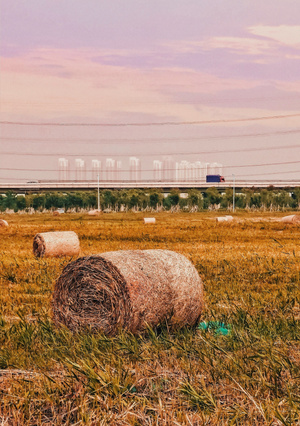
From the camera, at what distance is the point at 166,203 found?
86.6m

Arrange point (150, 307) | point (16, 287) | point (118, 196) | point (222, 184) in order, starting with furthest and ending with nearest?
point (222, 184) → point (118, 196) → point (16, 287) → point (150, 307)

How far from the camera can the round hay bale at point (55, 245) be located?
71.6 ft

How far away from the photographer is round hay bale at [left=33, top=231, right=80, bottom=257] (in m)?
21.8

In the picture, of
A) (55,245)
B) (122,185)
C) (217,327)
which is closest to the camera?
(217,327)

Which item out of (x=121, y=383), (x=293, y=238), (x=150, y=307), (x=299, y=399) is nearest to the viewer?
(x=299, y=399)

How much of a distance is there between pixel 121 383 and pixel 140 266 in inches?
121

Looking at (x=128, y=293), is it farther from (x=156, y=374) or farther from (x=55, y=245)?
(x=55, y=245)

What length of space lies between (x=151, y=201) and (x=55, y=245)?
202 ft

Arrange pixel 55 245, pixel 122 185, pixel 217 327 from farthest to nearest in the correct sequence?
pixel 122 185 → pixel 55 245 → pixel 217 327

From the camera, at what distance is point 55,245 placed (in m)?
22.1

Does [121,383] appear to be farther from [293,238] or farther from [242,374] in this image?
[293,238]

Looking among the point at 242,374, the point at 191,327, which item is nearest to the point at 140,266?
the point at 191,327

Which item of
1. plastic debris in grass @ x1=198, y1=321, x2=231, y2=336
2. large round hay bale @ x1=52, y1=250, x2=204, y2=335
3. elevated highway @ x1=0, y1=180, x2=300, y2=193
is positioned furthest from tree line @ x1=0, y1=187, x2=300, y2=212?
plastic debris in grass @ x1=198, y1=321, x2=231, y2=336

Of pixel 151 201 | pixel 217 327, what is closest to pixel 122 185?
pixel 151 201
